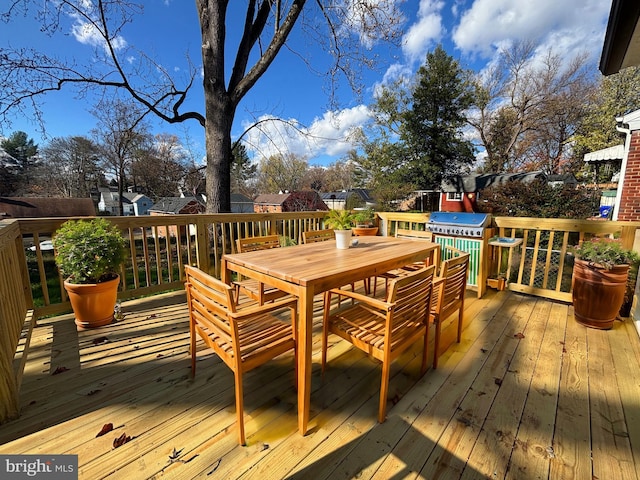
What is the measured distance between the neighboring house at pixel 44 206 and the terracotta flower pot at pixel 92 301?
→ 2011 cm

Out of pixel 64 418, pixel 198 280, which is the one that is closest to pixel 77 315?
pixel 64 418

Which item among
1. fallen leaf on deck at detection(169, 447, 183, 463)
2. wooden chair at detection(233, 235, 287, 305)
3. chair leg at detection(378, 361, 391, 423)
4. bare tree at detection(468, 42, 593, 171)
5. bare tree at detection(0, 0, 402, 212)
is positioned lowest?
fallen leaf on deck at detection(169, 447, 183, 463)

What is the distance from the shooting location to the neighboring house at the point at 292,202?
19.1 metres

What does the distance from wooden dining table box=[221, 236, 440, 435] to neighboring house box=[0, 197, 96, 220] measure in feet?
70.6

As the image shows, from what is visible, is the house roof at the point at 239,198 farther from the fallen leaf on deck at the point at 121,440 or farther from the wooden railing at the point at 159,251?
the fallen leaf on deck at the point at 121,440

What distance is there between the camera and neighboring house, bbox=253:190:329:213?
62.7 ft

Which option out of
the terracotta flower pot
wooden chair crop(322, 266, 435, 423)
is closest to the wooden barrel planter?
wooden chair crop(322, 266, 435, 423)

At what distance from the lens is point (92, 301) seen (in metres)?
2.53

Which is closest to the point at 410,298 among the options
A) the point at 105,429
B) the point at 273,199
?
the point at 105,429

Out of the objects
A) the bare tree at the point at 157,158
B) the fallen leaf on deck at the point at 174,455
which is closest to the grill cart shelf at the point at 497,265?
the fallen leaf on deck at the point at 174,455

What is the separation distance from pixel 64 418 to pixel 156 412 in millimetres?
486

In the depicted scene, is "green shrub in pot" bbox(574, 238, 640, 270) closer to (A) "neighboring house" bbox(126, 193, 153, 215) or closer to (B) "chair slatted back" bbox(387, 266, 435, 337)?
(B) "chair slatted back" bbox(387, 266, 435, 337)

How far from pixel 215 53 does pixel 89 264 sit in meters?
3.60

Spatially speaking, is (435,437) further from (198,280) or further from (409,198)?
(409,198)
